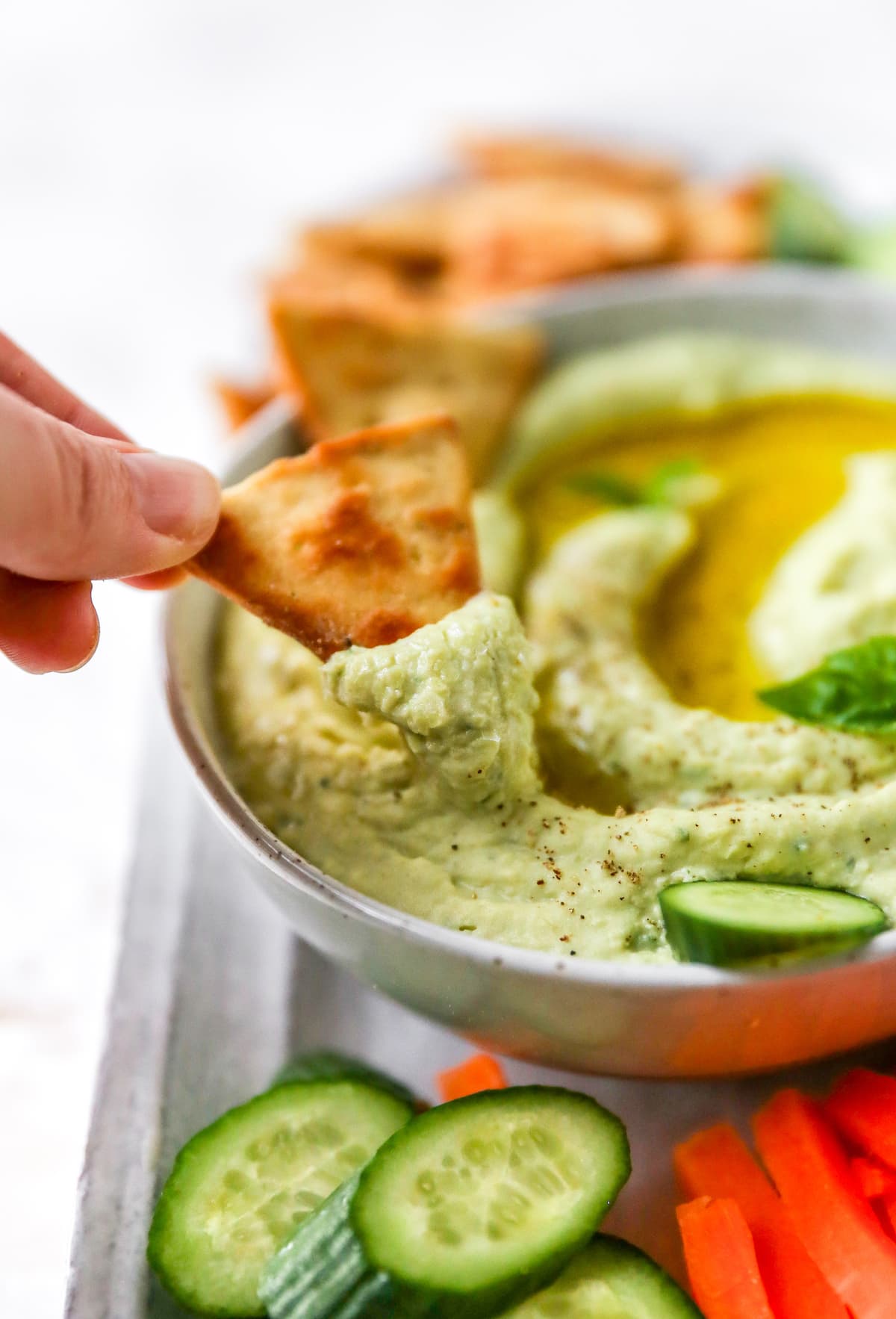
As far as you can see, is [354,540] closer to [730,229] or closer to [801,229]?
[730,229]

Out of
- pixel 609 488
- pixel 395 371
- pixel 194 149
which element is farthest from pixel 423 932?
pixel 194 149

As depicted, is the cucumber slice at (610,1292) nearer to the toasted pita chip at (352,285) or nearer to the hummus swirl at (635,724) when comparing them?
the hummus swirl at (635,724)

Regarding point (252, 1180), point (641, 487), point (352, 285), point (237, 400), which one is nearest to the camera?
point (252, 1180)

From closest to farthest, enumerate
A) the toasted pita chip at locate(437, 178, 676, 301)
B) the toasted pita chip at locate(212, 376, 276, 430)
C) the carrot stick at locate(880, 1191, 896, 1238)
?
the carrot stick at locate(880, 1191, 896, 1238) < the toasted pita chip at locate(212, 376, 276, 430) < the toasted pita chip at locate(437, 178, 676, 301)

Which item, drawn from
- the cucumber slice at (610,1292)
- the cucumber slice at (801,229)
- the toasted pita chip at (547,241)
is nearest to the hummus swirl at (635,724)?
the cucumber slice at (610,1292)

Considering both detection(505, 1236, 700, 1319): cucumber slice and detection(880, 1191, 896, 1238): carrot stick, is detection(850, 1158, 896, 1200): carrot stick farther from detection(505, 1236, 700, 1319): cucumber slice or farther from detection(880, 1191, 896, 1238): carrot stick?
detection(505, 1236, 700, 1319): cucumber slice

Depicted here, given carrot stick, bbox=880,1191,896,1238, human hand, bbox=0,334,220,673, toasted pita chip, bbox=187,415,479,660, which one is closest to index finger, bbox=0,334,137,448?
human hand, bbox=0,334,220,673
